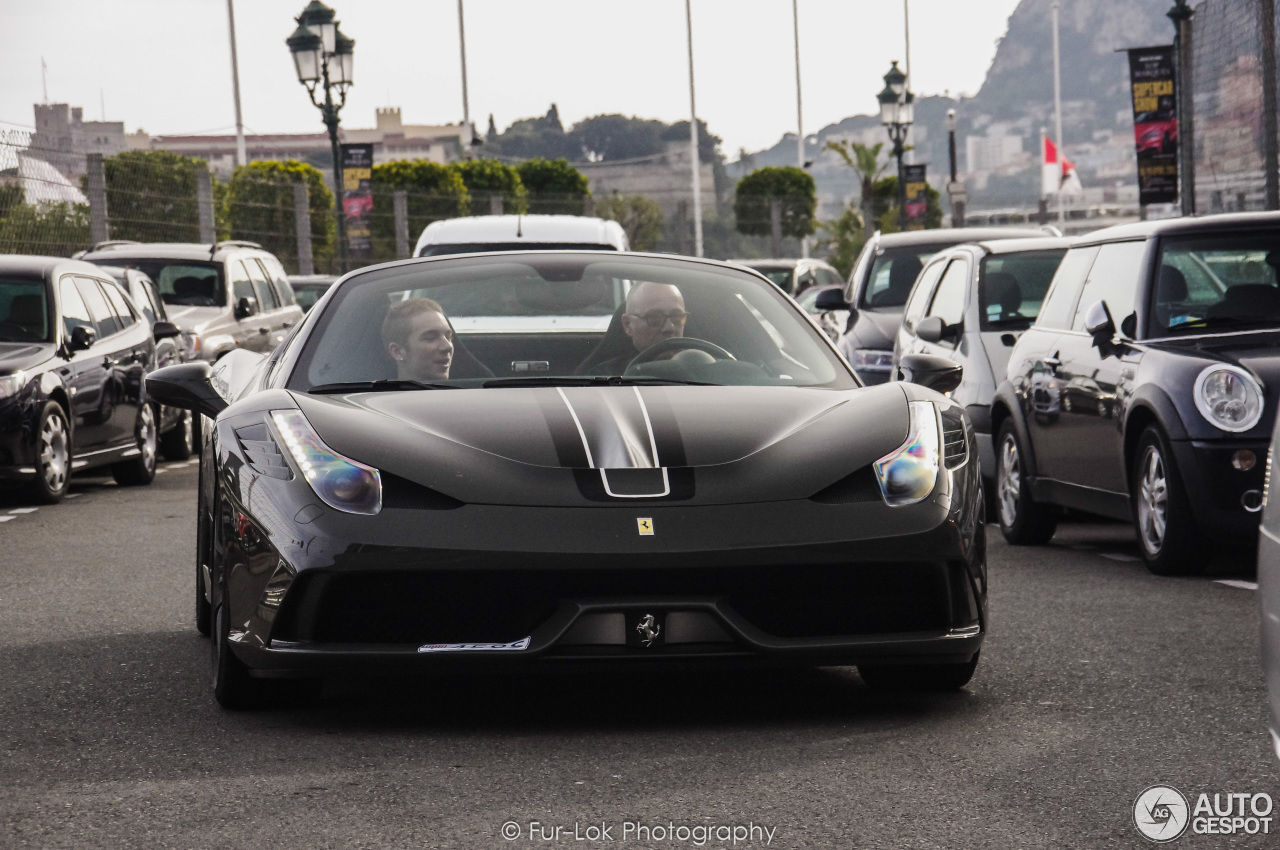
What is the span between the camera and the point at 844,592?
16.2ft

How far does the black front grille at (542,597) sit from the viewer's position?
15.6ft

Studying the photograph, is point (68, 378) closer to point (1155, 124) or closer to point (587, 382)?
point (587, 382)

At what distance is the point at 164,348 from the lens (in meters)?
16.0

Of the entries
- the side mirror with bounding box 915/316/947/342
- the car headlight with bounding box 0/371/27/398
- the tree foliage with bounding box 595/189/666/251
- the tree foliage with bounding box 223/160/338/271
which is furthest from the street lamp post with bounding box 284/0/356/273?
the tree foliage with bounding box 595/189/666/251

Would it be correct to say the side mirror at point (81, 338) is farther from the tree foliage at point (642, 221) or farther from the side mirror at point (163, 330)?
the tree foliage at point (642, 221)

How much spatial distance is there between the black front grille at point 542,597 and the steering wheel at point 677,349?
1.16m

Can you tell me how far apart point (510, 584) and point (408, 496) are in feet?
1.09

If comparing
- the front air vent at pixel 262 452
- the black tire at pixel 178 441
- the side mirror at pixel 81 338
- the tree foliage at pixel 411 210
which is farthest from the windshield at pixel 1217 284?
the tree foliage at pixel 411 210

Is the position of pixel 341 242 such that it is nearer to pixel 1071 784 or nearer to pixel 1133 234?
pixel 1133 234

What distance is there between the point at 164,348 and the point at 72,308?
2314mm

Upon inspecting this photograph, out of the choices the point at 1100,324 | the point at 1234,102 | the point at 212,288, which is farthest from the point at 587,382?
the point at 212,288

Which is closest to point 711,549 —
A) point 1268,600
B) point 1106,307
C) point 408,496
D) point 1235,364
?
point 408,496

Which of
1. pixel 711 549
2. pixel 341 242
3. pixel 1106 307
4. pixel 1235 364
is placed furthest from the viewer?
pixel 341 242

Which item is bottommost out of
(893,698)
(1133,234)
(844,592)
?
(893,698)
